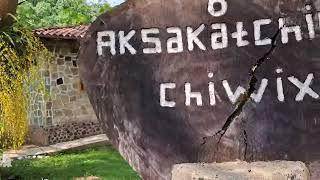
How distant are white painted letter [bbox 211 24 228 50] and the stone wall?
864 centimetres

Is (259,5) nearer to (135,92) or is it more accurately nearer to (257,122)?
(257,122)

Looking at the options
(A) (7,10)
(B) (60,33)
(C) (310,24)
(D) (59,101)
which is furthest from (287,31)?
(D) (59,101)

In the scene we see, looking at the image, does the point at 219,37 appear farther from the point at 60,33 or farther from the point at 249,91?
the point at 60,33

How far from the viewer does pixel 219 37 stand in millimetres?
2336

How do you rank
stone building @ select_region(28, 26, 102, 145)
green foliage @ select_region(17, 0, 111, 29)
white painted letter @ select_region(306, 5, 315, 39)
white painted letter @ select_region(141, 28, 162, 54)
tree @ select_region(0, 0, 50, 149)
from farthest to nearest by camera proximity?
1. green foliage @ select_region(17, 0, 111, 29)
2. stone building @ select_region(28, 26, 102, 145)
3. tree @ select_region(0, 0, 50, 149)
4. white painted letter @ select_region(141, 28, 162, 54)
5. white painted letter @ select_region(306, 5, 315, 39)

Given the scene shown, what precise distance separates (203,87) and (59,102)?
29.5 feet

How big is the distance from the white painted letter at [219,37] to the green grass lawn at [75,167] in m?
4.91

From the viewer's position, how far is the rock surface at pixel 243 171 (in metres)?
2.07

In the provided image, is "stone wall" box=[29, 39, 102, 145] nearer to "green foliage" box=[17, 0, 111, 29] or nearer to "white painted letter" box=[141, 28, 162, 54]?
"green foliage" box=[17, 0, 111, 29]

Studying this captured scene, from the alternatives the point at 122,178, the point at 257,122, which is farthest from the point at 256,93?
the point at 122,178

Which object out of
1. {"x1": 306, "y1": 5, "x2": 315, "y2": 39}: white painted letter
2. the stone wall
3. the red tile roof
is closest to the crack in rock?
{"x1": 306, "y1": 5, "x2": 315, "y2": 39}: white painted letter

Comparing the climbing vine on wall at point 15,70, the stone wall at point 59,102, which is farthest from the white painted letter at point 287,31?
the stone wall at point 59,102

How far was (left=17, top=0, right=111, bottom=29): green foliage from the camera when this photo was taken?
57.0ft

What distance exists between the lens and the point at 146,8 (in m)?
2.38
